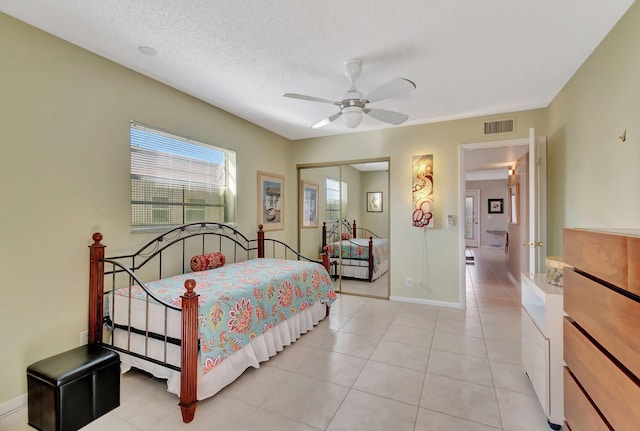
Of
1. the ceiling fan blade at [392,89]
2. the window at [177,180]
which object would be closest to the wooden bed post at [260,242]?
the window at [177,180]

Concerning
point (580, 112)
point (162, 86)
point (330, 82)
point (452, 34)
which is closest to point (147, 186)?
point (162, 86)

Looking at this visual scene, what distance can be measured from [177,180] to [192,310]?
180 centimetres

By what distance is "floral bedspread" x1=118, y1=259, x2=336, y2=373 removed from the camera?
6.67 ft

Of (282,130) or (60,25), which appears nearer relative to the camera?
(60,25)

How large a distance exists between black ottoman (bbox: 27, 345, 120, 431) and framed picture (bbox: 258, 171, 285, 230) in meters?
2.64

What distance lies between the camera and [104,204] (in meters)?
2.47

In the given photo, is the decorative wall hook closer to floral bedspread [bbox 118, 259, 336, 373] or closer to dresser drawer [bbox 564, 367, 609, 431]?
dresser drawer [bbox 564, 367, 609, 431]

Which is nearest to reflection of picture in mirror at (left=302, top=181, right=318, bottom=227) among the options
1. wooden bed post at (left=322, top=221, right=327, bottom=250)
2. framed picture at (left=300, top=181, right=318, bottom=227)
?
framed picture at (left=300, top=181, right=318, bottom=227)

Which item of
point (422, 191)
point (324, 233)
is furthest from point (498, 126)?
point (324, 233)

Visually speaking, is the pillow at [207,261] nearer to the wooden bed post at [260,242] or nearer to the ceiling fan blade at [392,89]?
the wooden bed post at [260,242]

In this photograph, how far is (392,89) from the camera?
2.27 m

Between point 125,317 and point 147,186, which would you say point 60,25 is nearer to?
point 147,186

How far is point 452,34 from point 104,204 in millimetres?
3057

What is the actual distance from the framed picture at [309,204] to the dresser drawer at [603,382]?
152 inches
